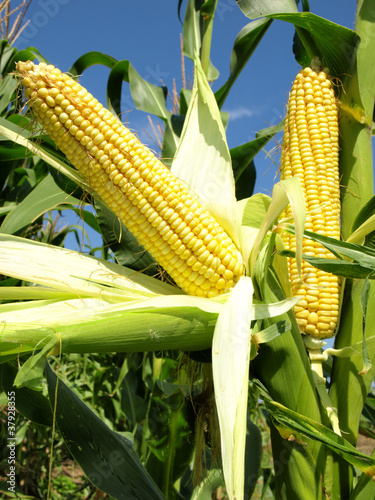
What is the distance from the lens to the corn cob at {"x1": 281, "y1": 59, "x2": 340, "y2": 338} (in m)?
1.43

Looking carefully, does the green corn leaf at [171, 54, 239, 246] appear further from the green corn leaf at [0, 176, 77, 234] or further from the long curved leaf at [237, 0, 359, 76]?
the green corn leaf at [0, 176, 77, 234]

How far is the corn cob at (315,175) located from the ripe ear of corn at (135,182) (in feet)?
0.78

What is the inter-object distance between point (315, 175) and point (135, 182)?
639mm

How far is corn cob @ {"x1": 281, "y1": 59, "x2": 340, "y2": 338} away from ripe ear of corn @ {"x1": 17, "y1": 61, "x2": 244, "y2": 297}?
0.24 m

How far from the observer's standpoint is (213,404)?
1703 millimetres

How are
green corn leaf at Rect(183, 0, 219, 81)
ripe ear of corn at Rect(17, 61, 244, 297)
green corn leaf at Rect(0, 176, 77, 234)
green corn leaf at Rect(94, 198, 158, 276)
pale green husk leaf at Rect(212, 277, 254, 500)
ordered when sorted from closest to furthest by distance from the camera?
pale green husk leaf at Rect(212, 277, 254, 500)
ripe ear of corn at Rect(17, 61, 244, 297)
green corn leaf at Rect(94, 198, 158, 276)
green corn leaf at Rect(0, 176, 77, 234)
green corn leaf at Rect(183, 0, 219, 81)

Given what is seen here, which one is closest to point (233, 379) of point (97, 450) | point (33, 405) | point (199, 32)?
point (97, 450)

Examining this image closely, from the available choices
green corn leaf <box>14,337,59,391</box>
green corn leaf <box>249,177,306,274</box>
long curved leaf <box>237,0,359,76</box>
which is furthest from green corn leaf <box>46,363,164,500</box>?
long curved leaf <box>237,0,359,76</box>

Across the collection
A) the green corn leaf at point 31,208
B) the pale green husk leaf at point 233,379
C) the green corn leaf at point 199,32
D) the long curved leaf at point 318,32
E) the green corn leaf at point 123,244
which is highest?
the green corn leaf at point 199,32

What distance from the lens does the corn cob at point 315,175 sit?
1427 mm

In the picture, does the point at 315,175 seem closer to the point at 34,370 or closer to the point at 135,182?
the point at 135,182

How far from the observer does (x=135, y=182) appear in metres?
1.39

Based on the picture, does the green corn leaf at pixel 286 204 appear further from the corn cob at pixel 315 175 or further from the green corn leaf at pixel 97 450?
the green corn leaf at pixel 97 450

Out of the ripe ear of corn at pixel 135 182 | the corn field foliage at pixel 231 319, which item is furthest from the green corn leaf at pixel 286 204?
the ripe ear of corn at pixel 135 182
